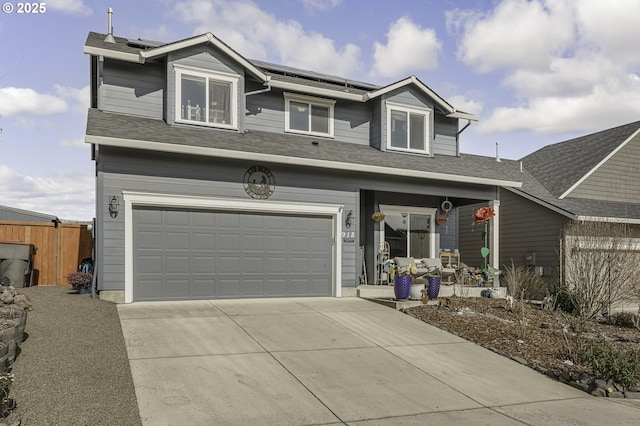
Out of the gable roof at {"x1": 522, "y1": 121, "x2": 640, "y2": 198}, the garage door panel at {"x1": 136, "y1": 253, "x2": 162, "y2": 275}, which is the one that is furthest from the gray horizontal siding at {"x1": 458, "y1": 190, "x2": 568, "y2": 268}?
the garage door panel at {"x1": 136, "y1": 253, "x2": 162, "y2": 275}

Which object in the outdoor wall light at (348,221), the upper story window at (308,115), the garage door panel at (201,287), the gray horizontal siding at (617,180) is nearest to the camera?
the garage door panel at (201,287)

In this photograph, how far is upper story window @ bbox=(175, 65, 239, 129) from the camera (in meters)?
12.9

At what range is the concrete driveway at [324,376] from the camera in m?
5.92

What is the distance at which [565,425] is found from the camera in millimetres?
5918

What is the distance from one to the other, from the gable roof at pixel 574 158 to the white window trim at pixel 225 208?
10.1m

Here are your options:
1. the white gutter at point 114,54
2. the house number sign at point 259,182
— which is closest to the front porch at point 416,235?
the house number sign at point 259,182

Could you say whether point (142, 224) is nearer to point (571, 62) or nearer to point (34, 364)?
point (34, 364)

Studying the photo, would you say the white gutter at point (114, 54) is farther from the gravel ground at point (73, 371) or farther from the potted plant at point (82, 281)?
the gravel ground at point (73, 371)

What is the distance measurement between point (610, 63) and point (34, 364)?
19.6m

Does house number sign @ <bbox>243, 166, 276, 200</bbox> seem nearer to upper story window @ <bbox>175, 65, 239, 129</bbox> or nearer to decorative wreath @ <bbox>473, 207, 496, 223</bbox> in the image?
upper story window @ <bbox>175, 65, 239, 129</bbox>

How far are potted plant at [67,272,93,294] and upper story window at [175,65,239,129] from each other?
4195 mm

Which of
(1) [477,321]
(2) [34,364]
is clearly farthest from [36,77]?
(1) [477,321]

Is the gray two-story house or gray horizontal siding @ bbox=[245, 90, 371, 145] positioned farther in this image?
gray horizontal siding @ bbox=[245, 90, 371, 145]

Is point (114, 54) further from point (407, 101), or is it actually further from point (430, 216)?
point (430, 216)
